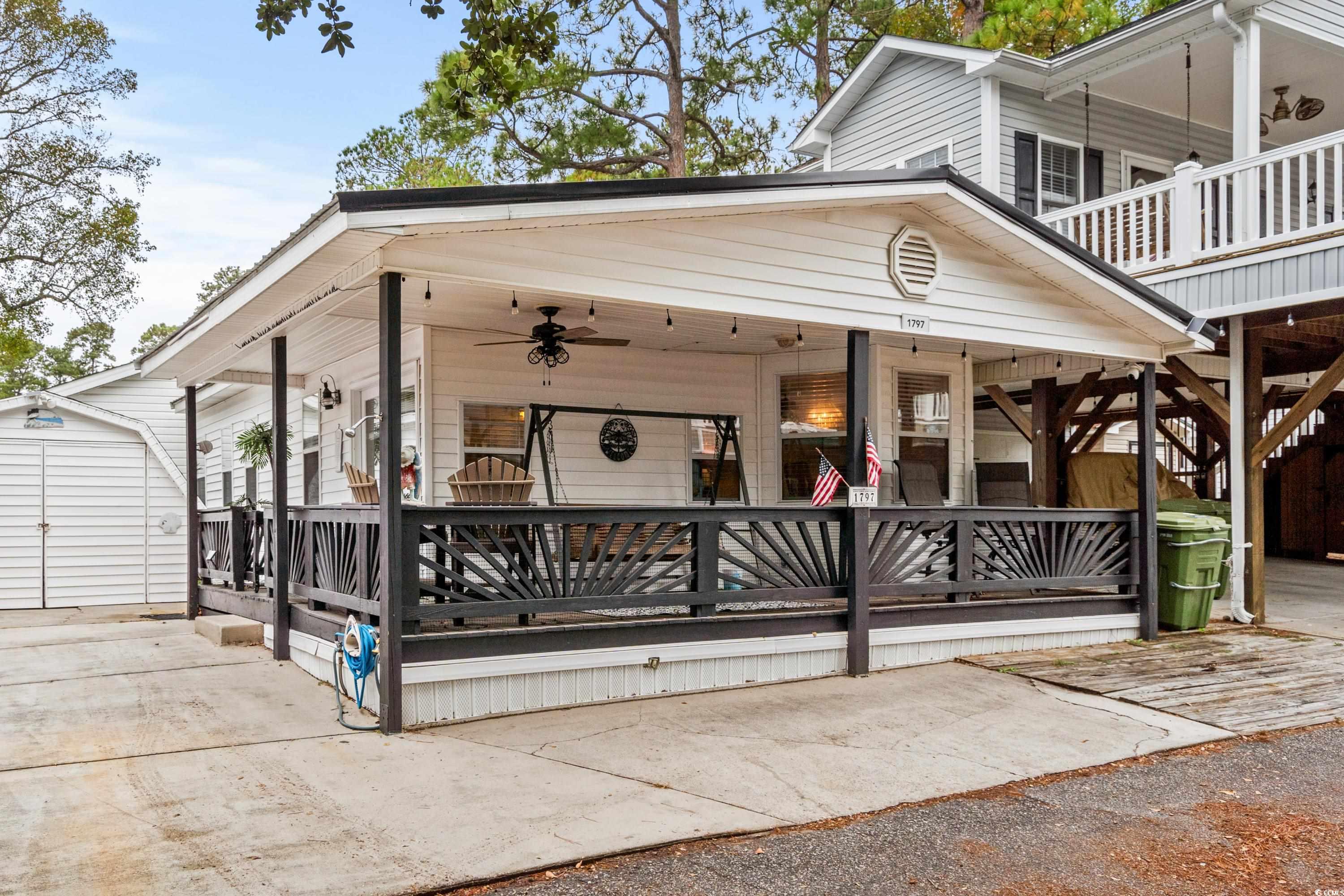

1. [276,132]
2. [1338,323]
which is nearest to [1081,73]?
[1338,323]

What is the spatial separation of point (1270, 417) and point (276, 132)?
24948 mm

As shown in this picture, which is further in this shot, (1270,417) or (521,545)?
(1270,417)

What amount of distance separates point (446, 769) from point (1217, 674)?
5.36m

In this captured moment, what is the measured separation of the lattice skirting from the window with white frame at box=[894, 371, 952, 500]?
2259mm

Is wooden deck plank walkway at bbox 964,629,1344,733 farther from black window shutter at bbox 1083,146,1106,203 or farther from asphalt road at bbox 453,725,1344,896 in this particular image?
black window shutter at bbox 1083,146,1106,203

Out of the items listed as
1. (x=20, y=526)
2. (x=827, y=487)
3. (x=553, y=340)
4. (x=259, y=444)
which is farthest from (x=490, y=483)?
(x=20, y=526)

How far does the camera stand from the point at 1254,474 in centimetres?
895

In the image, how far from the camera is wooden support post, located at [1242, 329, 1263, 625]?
8852 millimetres

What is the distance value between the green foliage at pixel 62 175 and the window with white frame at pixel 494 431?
1625 cm

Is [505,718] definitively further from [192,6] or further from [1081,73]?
[192,6]

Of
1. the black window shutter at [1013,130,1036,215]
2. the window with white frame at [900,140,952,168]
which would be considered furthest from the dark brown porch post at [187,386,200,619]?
the black window shutter at [1013,130,1036,215]

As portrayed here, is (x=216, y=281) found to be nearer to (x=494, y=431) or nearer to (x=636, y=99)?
(x=636, y=99)

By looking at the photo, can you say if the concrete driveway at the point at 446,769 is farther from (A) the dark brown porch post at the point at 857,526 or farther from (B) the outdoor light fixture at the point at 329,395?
(B) the outdoor light fixture at the point at 329,395

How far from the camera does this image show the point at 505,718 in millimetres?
5641
